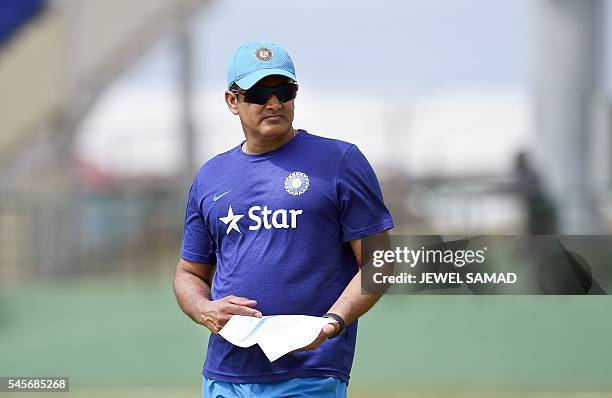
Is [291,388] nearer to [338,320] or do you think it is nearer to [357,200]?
[338,320]

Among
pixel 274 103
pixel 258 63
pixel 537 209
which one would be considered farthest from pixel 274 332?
pixel 537 209

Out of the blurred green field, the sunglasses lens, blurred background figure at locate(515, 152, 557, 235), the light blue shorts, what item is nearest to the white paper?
the light blue shorts

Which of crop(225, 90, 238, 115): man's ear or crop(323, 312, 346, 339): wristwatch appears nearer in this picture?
crop(323, 312, 346, 339): wristwatch

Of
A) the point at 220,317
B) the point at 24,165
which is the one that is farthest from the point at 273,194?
the point at 24,165

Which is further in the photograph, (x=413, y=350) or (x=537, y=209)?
(x=537, y=209)

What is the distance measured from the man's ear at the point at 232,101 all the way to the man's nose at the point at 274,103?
164 mm

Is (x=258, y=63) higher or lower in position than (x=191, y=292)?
higher

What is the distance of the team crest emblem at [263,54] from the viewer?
4.19m

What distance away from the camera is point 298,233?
4.14 m

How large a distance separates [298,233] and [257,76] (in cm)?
52

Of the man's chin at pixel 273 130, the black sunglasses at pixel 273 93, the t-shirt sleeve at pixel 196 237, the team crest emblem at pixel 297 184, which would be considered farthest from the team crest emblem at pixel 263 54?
the t-shirt sleeve at pixel 196 237

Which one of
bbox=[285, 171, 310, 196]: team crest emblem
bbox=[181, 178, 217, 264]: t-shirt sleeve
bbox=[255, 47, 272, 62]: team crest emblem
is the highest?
bbox=[255, 47, 272, 62]: team crest emblem

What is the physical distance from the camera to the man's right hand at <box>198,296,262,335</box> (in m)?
4.12

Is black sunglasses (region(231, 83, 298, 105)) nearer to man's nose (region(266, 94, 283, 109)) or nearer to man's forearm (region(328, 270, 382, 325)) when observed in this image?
man's nose (region(266, 94, 283, 109))
